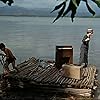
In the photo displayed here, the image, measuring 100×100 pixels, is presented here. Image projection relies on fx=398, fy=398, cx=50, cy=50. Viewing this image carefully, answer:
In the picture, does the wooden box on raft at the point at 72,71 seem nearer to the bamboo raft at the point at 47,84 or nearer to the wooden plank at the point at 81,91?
the bamboo raft at the point at 47,84

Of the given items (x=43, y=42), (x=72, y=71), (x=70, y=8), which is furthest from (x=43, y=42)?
(x=70, y=8)

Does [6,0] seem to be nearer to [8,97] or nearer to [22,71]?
[8,97]

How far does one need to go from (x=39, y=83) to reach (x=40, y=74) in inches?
45.5

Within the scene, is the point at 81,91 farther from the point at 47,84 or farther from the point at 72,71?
the point at 72,71

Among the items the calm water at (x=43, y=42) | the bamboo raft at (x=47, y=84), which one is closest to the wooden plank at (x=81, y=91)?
the bamboo raft at (x=47, y=84)

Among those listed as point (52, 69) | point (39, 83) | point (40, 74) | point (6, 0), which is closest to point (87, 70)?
point (52, 69)

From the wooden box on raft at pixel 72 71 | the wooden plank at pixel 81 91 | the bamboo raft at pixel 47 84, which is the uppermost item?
the wooden box on raft at pixel 72 71

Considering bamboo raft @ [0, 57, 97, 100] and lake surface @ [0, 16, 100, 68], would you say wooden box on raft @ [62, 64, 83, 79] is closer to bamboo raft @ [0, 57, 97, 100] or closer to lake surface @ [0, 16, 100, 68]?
bamboo raft @ [0, 57, 97, 100]

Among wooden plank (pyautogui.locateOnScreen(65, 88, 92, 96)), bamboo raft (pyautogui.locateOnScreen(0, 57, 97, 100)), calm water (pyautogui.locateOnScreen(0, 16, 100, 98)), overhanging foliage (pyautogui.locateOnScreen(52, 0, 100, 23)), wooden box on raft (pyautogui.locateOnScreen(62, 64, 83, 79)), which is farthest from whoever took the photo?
calm water (pyautogui.locateOnScreen(0, 16, 100, 98))

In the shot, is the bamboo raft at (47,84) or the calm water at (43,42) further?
the calm water at (43,42)

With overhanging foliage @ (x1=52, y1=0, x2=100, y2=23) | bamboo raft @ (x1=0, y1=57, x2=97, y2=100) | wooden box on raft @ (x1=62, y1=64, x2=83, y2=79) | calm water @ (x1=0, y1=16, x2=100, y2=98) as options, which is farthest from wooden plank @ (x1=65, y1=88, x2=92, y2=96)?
overhanging foliage @ (x1=52, y1=0, x2=100, y2=23)

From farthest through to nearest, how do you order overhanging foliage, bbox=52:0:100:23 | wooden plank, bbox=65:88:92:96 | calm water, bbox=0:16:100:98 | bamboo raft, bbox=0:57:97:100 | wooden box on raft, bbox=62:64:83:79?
calm water, bbox=0:16:100:98 → wooden box on raft, bbox=62:64:83:79 → bamboo raft, bbox=0:57:97:100 → wooden plank, bbox=65:88:92:96 → overhanging foliage, bbox=52:0:100:23

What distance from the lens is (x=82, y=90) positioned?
441 inches

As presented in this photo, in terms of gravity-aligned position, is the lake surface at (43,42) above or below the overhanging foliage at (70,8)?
below
